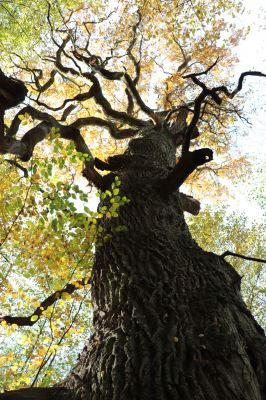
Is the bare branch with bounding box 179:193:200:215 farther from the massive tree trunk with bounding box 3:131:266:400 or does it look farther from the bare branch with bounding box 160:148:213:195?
the bare branch with bounding box 160:148:213:195

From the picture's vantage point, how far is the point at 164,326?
9.39ft

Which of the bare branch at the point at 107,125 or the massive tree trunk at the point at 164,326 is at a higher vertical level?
the bare branch at the point at 107,125

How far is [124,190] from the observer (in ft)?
17.5

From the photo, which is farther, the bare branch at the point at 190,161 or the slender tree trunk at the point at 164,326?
the bare branch at the point at 190,161

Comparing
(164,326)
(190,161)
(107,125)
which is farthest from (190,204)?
(164,326)

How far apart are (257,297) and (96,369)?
16551mm

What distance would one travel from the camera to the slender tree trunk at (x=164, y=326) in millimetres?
2381

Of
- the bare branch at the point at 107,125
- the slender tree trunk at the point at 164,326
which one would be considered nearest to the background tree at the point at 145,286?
the slender tree trunk at the point at 164,326

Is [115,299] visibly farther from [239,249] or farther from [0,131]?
[239,249]

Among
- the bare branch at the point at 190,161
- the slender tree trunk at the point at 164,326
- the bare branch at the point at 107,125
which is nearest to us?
the slender tree trunk at the point at 164,326

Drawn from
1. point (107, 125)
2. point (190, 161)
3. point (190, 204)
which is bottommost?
point (190, 161)

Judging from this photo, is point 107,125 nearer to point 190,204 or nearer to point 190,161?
point 190,204

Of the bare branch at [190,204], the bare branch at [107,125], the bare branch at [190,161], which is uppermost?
the bare branch at [107,125]

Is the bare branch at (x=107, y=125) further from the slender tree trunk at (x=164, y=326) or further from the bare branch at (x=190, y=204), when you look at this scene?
the slender tree trunk at (x=164, y=326)
